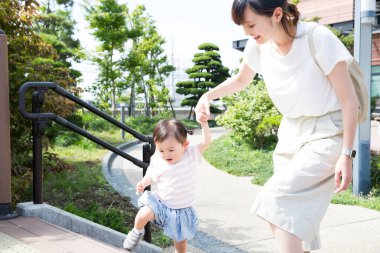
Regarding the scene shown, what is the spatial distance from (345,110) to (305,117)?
8.2 inches

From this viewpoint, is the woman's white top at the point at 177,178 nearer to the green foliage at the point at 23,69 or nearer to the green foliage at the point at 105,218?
the green foliage at the point at 105,218

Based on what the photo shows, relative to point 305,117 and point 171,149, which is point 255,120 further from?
→ point 305,117

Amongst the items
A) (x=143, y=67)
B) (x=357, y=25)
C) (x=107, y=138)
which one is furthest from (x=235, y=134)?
(x=143, y=67)

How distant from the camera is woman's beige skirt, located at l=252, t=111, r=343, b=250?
6.84 ft

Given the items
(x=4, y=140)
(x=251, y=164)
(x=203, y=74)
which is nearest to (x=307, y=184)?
(x=4, y=140)

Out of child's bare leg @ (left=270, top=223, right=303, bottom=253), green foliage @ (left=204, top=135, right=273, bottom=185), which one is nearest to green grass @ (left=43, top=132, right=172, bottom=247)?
child's bare leg @ (left=270, top=223, right=303, bottom=253)

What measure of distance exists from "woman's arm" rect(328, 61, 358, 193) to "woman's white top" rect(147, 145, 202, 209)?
1042mm

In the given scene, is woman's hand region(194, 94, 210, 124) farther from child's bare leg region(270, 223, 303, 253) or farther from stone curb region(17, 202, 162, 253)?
stone curb region(17, 202, 162, 253)

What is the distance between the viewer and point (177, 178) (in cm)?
285

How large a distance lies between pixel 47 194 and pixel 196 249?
2299 mm

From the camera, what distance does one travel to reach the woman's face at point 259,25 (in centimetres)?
206

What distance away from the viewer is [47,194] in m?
5.45

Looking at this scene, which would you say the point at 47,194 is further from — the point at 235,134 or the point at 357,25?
the point at 235,134

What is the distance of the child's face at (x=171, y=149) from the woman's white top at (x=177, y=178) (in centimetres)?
4
